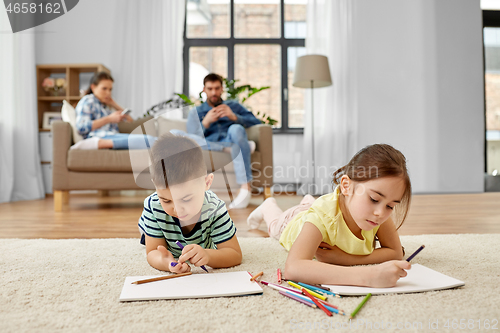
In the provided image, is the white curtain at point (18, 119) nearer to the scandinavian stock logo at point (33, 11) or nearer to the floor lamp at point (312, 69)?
the scandinavian stock logo at point (33, 11)

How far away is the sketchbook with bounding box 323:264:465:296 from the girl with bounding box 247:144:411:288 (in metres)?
0.02

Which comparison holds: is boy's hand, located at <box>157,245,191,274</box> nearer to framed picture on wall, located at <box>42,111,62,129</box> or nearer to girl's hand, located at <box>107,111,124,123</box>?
girl's hand, located at <box>107,111,124,123</box>

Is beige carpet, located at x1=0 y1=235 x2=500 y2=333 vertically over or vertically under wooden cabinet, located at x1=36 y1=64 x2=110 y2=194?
under

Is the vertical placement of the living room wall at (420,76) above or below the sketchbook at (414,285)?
above

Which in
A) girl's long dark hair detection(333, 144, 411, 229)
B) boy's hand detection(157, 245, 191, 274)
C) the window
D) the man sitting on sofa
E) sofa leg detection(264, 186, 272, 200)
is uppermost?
the window

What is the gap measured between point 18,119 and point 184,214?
10.6 ft

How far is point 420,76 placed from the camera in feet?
12.7

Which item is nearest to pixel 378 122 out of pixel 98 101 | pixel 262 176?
pixel 262 176

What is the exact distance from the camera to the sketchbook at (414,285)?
2.33 feet

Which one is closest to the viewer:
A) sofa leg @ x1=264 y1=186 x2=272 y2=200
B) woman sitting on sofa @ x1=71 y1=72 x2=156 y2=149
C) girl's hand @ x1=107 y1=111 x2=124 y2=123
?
woman sitting on sofa @ x1=71 y1=72 x2=156 y2=149

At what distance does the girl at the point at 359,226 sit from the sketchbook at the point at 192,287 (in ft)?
0.34

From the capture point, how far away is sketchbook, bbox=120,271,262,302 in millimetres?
700

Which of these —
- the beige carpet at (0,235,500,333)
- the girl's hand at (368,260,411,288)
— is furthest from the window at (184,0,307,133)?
the girl's hand at (368,260,411,288)

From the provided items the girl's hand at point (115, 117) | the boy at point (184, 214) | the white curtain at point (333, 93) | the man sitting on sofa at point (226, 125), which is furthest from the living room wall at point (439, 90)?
the boy at point (184, 214)
